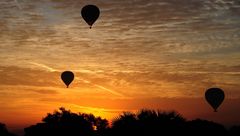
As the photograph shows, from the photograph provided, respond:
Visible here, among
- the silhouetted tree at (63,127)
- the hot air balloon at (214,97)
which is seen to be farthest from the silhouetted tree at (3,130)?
the hot air balloon at (214,97)

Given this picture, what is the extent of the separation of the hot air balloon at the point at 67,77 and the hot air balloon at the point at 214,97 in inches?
807

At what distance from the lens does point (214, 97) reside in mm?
62875

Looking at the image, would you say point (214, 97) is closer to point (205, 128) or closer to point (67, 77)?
point (205, 128)

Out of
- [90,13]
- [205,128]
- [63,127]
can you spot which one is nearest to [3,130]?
[63,127]

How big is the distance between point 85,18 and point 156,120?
74.5 feet

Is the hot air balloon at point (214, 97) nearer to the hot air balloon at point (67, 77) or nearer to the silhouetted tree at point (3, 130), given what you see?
the hot air balloon at point (67, 77)

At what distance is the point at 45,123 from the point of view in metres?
85.8

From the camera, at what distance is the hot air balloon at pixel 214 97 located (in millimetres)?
62156

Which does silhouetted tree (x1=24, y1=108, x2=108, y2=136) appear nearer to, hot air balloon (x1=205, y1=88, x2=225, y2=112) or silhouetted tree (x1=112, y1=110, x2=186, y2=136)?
hot air balloon (x1=205, y1=88, x2=225, y2=112)

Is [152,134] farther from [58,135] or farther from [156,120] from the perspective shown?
[58,135]

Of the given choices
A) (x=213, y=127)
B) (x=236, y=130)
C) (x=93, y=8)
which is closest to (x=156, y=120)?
(x=213, y=127)

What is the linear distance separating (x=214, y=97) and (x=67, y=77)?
22.7 m

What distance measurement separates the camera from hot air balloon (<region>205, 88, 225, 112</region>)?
2447 inches

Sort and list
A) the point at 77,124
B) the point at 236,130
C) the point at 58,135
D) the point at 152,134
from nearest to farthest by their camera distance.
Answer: the point at 152,134 → the point at 236,130 → the point at 58,135 → the point at 77,124
